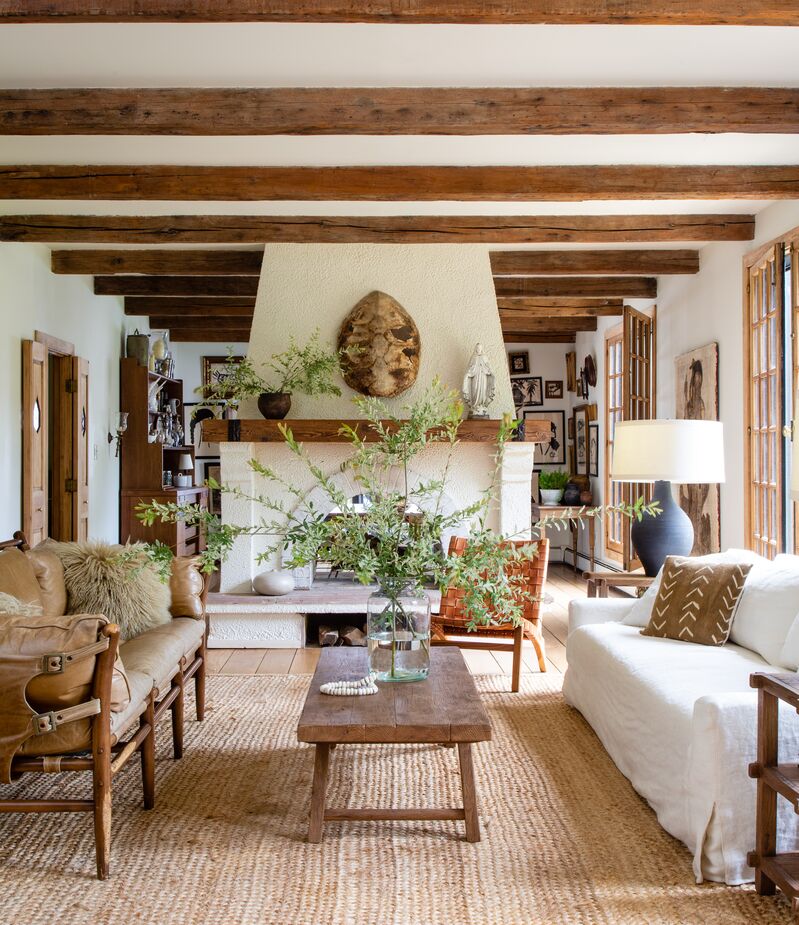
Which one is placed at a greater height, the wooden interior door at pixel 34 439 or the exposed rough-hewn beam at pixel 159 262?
the exposed rough-hewn beam at pixel 159 262

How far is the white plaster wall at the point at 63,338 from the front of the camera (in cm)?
536

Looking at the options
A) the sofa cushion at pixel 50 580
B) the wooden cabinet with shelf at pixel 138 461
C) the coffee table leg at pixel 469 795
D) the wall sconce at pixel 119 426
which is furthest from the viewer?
the wooden cabinet with shelf at pixel 138 461

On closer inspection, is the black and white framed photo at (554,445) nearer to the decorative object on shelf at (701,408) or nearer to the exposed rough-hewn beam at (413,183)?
the decorative object on shelf at (701,408)

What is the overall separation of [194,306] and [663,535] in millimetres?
4687

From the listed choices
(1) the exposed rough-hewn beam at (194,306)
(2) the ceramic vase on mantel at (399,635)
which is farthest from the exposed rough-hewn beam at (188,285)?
(2) the ceramic vase on mantel at (399,635)

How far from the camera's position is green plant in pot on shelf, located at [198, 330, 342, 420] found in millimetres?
5547

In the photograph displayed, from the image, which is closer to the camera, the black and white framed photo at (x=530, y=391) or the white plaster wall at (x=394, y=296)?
the white plaster wall at (x=394, y=296)

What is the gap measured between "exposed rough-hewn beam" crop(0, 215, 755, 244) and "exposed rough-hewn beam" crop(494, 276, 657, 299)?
4.67ft

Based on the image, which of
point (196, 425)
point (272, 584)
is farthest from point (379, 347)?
point (196, 425)

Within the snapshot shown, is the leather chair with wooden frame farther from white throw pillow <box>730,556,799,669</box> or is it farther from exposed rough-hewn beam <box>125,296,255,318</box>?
exposed rough-hewn beam <box>125,296,255,318</box>

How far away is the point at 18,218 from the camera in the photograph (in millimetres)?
5172

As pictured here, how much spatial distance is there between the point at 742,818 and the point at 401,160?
3.22 meters

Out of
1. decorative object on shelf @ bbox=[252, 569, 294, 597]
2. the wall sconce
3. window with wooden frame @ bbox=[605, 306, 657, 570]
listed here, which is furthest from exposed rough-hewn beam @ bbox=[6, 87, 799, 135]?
the wall sconce

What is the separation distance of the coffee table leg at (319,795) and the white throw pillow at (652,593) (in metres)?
1.67
